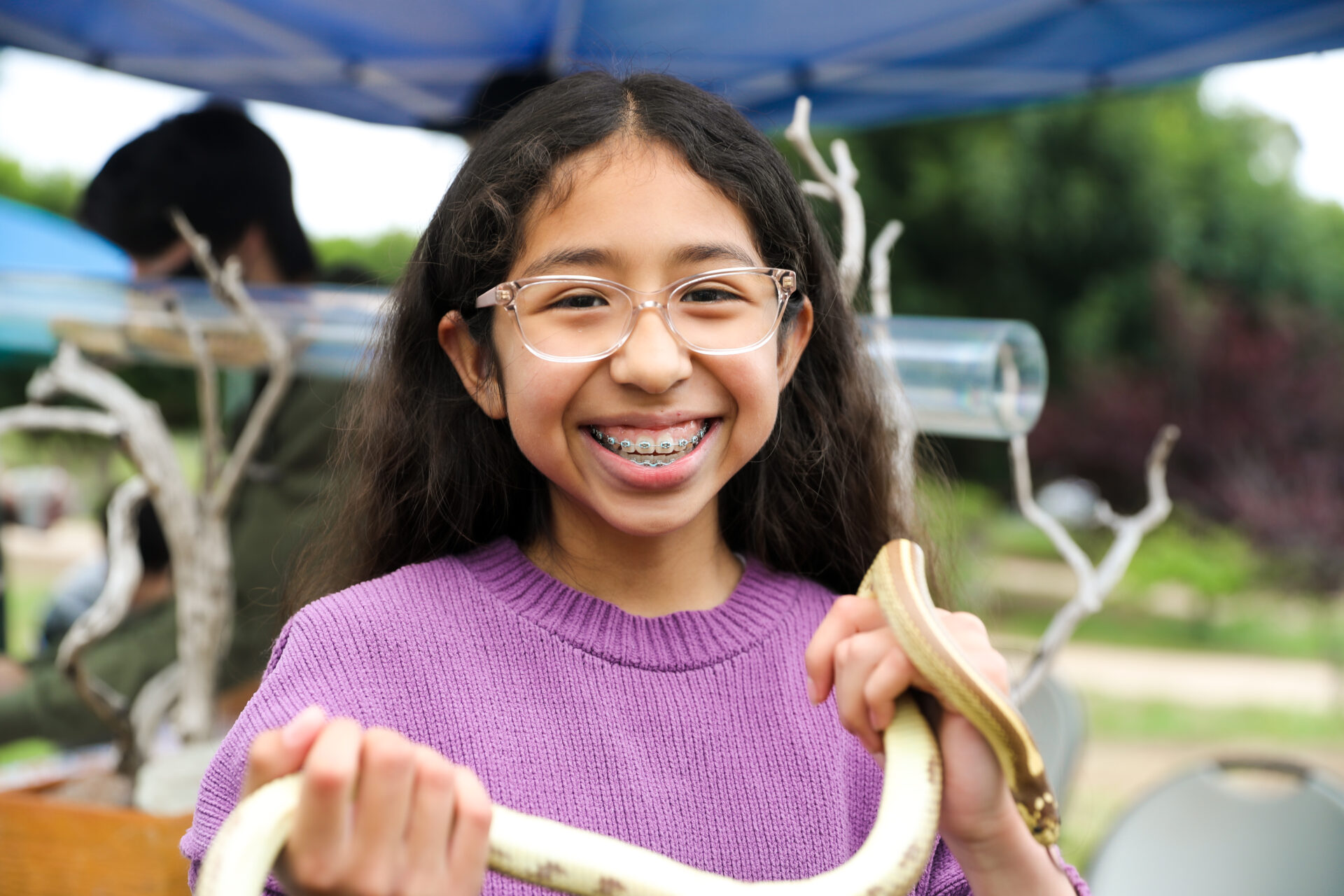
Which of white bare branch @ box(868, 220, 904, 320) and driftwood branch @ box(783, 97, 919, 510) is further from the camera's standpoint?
white bare branch @ box(868, 220, 904, 320)

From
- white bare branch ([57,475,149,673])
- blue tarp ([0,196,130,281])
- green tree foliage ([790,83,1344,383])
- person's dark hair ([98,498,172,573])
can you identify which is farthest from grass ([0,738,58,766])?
green tree foliage ([790,83,1344,383])

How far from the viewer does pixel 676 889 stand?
113 centimetres

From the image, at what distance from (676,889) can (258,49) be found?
3.37m

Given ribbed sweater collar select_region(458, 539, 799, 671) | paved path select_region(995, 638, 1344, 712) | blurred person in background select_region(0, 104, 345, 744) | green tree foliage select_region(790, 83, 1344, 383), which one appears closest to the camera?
ribbed sweater collar select_region(458, 539, 799, 671)

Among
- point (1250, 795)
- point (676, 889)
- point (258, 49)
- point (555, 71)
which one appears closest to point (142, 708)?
point (258, 49)

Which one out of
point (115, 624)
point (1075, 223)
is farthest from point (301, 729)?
point (1075, 223)

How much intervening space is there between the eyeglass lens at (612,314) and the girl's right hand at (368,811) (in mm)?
591

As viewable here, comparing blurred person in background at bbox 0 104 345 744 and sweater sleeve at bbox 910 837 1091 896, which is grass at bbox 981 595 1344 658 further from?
sweater sleeve at bbox 910 837 1091 896

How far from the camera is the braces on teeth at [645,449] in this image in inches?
57.7

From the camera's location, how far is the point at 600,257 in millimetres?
1455

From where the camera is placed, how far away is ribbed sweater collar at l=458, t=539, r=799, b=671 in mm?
1604

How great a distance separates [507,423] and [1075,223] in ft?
38.6

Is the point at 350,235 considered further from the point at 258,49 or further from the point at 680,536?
the point at 680,536

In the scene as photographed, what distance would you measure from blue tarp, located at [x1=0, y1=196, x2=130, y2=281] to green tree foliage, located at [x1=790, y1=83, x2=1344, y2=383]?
27.1ft
